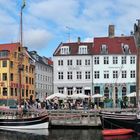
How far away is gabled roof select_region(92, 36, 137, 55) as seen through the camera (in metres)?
80.8

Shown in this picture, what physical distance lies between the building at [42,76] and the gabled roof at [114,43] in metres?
27.5

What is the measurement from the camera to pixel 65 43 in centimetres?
8475

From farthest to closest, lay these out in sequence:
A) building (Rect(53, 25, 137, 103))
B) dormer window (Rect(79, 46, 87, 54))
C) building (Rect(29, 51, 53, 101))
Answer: building (Rect(29, 51, 53, 101)) < dormer window (Rect(79, 46, 87, 54)) < building (Rect(53, 25, 137, 103))

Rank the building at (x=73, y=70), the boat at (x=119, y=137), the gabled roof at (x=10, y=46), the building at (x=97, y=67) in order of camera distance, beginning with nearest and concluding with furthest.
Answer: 1. the boat at (x=119, y=137)
2. the building at (x=97, y=67)
3. the building at (x=73, y=70)
4. the gabled roof at (x=10, y=46)

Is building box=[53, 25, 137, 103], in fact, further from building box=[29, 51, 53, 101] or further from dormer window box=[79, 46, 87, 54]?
building box=[29, 51, 53, 101]

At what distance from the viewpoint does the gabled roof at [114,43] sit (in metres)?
80.8

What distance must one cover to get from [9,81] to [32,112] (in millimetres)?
42148

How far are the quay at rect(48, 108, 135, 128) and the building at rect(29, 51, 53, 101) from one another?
55802 mm

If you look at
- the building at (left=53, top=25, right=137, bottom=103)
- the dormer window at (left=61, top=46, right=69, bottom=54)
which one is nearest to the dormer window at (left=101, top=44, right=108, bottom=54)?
the building at (left=53, top=25, right=137, bottom=103)

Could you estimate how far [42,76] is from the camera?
4476 inches

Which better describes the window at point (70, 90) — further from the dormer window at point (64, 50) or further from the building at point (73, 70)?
the dormer window at point (64, 50)

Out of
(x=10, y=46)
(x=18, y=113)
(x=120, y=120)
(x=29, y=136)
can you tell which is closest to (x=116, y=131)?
(x=120, y=120)

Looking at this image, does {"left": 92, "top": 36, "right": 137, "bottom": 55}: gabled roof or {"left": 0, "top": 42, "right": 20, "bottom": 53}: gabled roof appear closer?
{"left": 92, "top": 36, "right": 137, "bottom": 55}: gabled roof

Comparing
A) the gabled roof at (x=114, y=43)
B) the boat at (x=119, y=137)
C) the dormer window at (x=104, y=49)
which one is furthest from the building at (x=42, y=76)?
the boat at (x=119, y=137)
